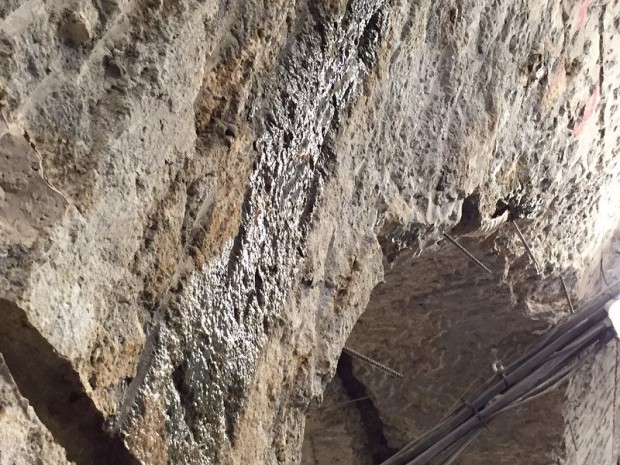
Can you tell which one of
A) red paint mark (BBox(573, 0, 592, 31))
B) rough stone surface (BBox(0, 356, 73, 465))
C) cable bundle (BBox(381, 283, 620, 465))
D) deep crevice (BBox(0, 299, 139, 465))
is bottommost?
rough stone surface (BBox(0, 356, 73, 465))

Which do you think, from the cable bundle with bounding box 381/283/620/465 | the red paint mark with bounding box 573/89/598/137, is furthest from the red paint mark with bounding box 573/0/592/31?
the cable bundle with bounding box 381/283/620/465

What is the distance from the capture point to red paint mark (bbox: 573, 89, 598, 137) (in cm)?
193

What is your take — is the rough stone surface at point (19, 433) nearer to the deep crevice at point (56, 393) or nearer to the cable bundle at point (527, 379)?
the deep crevice at point (56, 393)

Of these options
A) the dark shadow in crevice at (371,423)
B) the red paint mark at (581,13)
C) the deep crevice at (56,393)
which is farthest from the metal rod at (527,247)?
the deep crevice at (56,393)

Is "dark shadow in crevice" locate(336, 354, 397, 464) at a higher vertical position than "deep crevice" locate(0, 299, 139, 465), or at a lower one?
higher

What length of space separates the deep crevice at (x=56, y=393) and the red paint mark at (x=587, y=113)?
153cm

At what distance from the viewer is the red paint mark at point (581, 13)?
69.6 inches

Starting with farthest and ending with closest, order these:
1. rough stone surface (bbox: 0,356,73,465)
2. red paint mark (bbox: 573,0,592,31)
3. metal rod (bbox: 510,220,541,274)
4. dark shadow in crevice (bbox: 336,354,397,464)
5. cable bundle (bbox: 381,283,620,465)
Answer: dark shadow in crevice (bbox: 336,354,397,464), cable bundle (bbox: 381,283,620,465), metal rod (bbox: 510,220,541,274), red paint mark (bbox: 573,0,592,31), rough stone surface (bbox: 0,356,73,465)

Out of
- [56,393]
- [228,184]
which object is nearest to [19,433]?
[56,393]

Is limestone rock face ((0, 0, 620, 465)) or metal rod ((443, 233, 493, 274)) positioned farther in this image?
metal rod ((443, 233, 493, 274))

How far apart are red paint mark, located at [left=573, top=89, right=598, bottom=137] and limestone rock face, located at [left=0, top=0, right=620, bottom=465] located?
5.8 inches

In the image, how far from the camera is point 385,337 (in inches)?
91.6

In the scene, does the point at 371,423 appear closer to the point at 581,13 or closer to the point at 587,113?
the point at 587,113

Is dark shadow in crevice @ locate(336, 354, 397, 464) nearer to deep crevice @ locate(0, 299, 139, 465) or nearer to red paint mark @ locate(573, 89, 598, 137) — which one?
red paint mark @ locate(573, 89, 598, 137)
